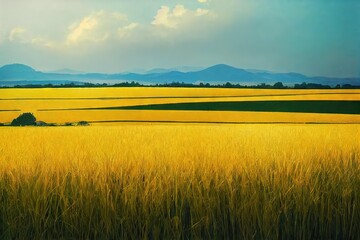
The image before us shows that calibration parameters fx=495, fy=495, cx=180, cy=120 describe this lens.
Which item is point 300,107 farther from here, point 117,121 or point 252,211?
point 252,211

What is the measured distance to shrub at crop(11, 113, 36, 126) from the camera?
14070 mm

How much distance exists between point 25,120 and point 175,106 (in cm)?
492

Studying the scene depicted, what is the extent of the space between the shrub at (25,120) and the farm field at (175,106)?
0.23 meters

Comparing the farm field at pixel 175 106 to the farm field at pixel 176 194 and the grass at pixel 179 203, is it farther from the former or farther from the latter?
the grass at pixel 179 203

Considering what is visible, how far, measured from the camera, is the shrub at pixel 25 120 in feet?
46.2

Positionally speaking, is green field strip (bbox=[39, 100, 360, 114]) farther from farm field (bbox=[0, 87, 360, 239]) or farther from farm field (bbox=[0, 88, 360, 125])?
farm field (bbox=[0, 87, 360, 239])

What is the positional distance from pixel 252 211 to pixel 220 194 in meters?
0.33

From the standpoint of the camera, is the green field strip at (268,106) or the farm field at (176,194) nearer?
the farm field at (176,194)

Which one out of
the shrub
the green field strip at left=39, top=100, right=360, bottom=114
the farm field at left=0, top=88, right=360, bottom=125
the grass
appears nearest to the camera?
the grass

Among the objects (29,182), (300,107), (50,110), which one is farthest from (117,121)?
(29,182)

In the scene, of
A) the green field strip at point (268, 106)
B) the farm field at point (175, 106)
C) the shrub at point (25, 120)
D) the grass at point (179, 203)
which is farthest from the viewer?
the green field strip at point (268, 106)

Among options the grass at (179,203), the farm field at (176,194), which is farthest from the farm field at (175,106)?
the grass at (179,203)

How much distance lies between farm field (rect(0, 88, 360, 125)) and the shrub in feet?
0.76

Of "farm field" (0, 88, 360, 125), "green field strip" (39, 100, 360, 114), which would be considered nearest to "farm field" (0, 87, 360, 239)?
"farm field" (0, 88, 360, 125)
